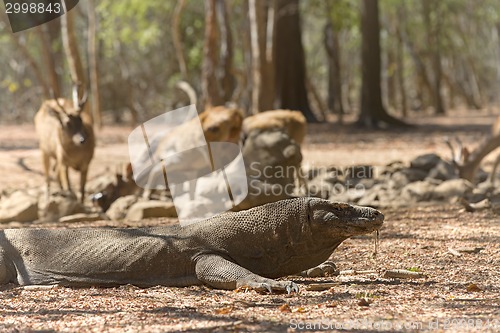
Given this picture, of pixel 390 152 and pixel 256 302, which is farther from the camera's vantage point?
pixel 390 152

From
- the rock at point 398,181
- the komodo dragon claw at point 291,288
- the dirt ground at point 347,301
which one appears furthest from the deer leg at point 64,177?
the komodo dragon claw at point 291,288

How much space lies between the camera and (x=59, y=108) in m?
12.5

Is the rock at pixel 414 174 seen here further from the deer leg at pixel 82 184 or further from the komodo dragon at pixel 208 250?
the komodo dragon at pixel 208 250

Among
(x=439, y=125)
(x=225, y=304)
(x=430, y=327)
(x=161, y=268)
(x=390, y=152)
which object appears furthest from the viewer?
(x=439, y=125)

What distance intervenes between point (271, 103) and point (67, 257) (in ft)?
37.3

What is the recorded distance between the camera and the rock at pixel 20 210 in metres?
10.4

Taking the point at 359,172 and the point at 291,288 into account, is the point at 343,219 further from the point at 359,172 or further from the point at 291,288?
the point at 359,172

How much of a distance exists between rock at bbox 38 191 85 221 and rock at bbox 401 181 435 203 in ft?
13.2

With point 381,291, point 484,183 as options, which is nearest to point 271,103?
point 484,183

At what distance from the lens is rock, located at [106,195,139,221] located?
34.5 feet

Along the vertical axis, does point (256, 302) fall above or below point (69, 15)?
below

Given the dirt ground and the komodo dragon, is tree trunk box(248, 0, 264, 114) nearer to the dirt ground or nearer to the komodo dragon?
the dirt ground

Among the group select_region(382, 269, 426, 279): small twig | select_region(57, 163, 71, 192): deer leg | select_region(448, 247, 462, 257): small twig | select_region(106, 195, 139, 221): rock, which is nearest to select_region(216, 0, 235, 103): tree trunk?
select_region(57, 163, 71, 192): deer leg

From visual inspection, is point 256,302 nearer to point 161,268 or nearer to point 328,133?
point 161,268
